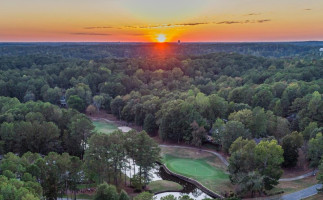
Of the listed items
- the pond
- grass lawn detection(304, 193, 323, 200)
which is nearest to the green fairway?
the pond

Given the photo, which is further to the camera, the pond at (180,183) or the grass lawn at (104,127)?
the grass lawn at (104,127)

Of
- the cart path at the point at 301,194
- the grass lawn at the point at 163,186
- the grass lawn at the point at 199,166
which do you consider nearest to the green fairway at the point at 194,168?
the grass lawn at the point at 199,166

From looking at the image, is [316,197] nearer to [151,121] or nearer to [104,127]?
[151,121]

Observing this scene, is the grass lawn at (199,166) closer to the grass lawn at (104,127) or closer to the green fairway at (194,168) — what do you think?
the green fairway at (194,168)

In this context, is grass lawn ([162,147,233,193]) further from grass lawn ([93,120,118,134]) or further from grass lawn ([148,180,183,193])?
grass lawn ([93,120,118,134])

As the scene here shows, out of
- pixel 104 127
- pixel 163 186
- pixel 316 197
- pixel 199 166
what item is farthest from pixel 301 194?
pixel 104 127

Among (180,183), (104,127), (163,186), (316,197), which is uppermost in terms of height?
(316,197)

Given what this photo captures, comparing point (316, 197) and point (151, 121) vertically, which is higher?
point (151, 121)
